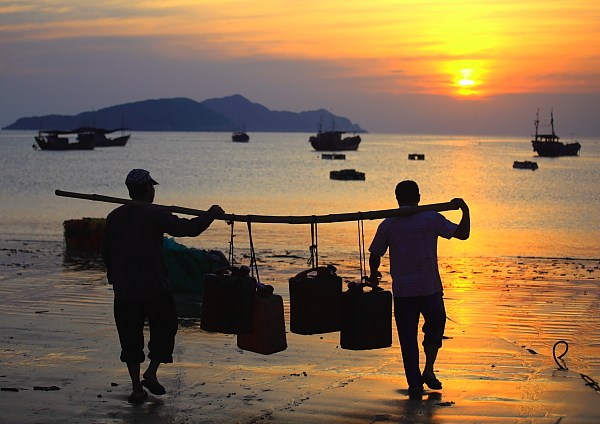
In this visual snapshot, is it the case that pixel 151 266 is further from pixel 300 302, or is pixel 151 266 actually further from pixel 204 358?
pixel 204 358

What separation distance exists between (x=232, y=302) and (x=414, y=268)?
1.31 m

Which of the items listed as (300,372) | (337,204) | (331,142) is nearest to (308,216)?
(300,372)

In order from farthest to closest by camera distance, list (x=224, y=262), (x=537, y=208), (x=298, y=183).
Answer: (x=298, y=183), (x=537, y=208), (x=224, y=262)

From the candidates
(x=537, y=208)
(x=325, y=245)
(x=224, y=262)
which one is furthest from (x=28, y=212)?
(x=537, y=208)

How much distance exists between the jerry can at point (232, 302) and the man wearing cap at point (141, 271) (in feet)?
0.96

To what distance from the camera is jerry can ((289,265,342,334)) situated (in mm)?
5195

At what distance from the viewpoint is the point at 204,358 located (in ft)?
21.2

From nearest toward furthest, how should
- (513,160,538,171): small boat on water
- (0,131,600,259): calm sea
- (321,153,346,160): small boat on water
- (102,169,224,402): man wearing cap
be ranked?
(102,169,224,402): man wearing cap
(0,131,600,259): calm sea
(513,160,538,171): small boat on water
(321,153,346,160): small boat on water

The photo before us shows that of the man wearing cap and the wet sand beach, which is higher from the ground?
the man wearing cap

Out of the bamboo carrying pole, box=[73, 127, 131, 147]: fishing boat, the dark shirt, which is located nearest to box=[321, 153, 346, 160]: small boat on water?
box=[73, 127, 131, 147]: fishing boat

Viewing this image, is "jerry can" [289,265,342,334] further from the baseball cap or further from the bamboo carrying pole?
the baseball cap

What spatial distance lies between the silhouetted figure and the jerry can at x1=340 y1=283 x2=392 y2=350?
11 centimetres

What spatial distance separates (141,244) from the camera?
505cm

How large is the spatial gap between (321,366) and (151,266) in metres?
1.92
